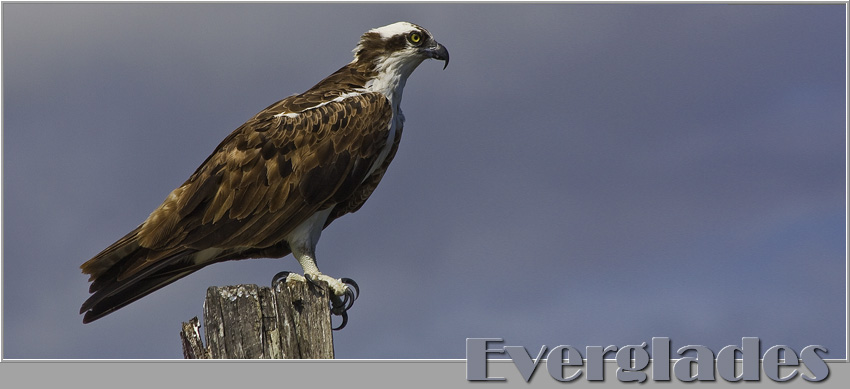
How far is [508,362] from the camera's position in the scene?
221 inches

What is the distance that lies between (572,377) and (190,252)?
3.05 m

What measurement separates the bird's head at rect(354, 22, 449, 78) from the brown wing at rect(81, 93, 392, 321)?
548 millimetres

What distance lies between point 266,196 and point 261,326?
1950mm

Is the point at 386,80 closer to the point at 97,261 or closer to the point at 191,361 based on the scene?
the point at 97,261

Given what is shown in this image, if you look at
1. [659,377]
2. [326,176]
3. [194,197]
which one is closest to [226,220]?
[194,197]

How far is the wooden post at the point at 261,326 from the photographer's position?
17.6 feet

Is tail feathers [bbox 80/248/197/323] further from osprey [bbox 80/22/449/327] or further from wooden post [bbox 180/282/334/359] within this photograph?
wooden post [bbox 180/282/334/359]

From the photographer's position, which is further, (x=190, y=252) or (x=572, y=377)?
(x=190, y=252)

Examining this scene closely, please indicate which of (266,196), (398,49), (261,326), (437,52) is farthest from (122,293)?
(437,52)

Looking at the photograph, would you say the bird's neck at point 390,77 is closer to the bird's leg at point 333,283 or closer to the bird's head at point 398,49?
the bird's head at point 398,49

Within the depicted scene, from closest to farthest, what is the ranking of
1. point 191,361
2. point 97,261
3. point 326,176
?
point 191,361 < point 97,261 < point 326,176

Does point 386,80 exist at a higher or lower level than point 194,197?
higher

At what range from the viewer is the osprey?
6910 millimetres

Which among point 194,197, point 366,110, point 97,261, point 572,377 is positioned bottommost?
point 572,377
